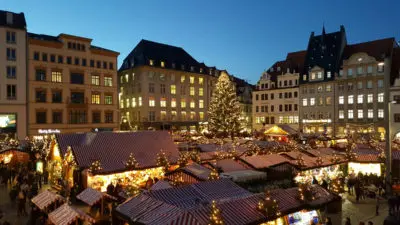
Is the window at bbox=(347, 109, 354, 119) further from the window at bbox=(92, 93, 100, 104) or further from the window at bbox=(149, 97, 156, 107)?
the window at bbox=(92, 93, 100, 104)

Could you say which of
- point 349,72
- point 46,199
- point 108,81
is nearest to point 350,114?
point 349,72

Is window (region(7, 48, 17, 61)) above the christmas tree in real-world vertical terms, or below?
above

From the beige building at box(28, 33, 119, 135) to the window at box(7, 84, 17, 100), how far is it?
2173 millimetres

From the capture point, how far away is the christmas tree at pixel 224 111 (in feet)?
154

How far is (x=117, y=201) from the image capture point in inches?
573

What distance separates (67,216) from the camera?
485 inches

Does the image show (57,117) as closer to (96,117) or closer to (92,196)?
(96,117)

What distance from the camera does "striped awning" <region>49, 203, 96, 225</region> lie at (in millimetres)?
12102

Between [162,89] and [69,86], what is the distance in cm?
1911

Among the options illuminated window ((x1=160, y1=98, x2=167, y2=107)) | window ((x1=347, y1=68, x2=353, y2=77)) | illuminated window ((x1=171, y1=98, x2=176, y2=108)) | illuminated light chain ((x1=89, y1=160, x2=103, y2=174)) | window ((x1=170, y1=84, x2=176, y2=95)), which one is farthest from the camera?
window ((x1=170, y1=84, x2=176, y2=95))

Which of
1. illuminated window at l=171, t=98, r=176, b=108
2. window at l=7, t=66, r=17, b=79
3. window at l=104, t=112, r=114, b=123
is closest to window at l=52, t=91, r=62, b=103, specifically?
window at l=7, t=66, r=17, b=79

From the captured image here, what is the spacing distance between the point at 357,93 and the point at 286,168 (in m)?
43.5

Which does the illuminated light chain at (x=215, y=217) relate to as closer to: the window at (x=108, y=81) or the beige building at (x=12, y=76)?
the beige building at (x=12, y=76)

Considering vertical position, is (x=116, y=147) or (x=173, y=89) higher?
(x=173, y=89)
